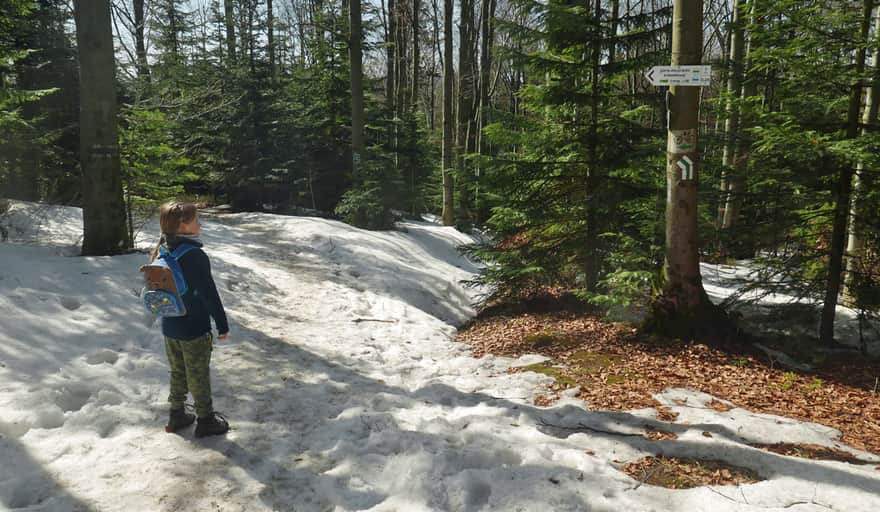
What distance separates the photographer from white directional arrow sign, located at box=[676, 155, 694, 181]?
5833 millimetres

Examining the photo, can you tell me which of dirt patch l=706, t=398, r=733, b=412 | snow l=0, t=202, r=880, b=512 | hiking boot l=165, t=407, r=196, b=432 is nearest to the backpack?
hiking boot l=165, t=407, r=196, b=432

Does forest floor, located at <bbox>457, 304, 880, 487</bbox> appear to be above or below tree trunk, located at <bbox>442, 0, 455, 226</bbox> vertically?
below

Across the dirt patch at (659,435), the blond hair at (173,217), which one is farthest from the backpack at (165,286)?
the dirt patch at (659,435)

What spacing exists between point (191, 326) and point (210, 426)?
82cm

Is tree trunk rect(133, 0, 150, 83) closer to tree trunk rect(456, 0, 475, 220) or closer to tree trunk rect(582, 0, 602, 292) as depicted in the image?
tree trunk rect(456, 0, 475, 220)

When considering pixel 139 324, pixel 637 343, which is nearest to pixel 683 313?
pixel 637 343

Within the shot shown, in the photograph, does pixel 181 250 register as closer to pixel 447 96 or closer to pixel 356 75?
pixel 356 75

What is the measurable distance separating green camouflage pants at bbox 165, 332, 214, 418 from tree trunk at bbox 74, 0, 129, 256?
5121mm

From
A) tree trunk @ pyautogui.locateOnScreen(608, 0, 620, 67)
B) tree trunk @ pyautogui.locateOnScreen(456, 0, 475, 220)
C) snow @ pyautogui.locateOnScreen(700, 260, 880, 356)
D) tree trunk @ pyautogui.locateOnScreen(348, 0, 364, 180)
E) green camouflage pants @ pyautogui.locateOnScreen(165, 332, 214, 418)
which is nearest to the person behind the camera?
green camouflage pants @ pyautogui.locateOnScreen(165, 332, 214, 418)

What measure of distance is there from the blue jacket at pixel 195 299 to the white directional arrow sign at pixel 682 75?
5018 millimetres

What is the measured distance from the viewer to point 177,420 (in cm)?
405

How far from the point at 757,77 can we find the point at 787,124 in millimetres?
1030

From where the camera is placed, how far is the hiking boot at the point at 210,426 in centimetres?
396

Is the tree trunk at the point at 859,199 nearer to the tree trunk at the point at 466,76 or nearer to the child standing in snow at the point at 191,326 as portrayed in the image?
the child standing in snow at the point at 191,326
